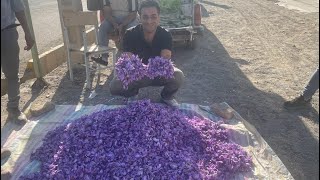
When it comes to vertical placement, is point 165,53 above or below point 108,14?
below

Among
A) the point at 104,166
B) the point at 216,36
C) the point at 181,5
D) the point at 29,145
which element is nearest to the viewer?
the point at 104,166

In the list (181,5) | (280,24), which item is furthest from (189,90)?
(280,24)

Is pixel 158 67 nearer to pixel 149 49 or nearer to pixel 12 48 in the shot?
pixel 149 49

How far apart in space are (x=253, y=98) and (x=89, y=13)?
9.94 ft

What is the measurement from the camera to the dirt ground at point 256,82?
406cm

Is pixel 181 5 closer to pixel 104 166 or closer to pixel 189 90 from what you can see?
pixel 189 90

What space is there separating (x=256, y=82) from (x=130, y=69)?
2804mm

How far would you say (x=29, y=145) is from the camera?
3604 millimetres

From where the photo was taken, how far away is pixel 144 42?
14.7 ft

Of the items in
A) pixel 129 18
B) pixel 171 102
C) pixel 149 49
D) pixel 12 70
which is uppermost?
pixel 129 18

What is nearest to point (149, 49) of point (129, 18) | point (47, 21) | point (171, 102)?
point (171, 102)

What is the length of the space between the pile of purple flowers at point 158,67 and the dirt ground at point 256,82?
3.43 feet

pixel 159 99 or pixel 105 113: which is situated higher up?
pixel 105 113

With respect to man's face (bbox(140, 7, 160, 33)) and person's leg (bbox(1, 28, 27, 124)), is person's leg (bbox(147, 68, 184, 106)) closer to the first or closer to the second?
man's face (bbox(140, 7, 160, 33))
